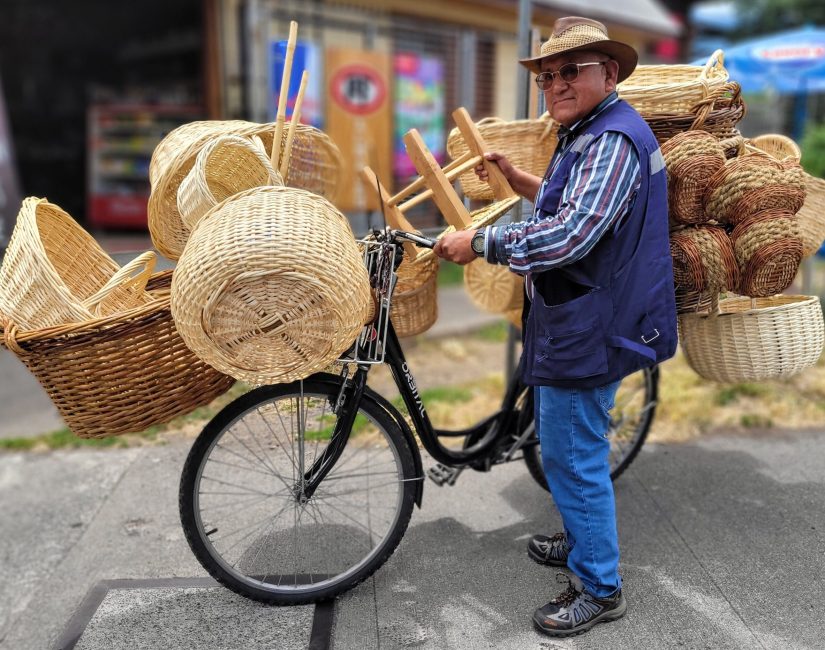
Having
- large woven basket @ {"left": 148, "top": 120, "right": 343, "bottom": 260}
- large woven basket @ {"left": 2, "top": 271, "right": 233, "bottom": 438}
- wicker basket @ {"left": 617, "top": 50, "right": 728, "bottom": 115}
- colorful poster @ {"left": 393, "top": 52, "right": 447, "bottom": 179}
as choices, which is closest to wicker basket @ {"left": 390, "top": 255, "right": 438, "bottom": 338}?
large woven basket @ {"left": 148, "top": 120, "right": 343, "bottom": 260}

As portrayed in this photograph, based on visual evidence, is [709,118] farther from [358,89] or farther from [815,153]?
[815,153]

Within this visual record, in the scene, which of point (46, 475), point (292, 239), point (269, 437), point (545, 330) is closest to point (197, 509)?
point (269, 437)

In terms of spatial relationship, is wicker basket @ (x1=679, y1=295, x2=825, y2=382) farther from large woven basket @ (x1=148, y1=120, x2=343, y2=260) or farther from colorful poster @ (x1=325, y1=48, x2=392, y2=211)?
colorful poster @ (x1=325, y1=48, x2=392, y2=211)

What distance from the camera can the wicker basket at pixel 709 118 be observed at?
2.85 m

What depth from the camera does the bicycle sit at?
266cm

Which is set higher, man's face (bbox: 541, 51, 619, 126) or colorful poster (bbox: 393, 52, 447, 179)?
colorful poster (bbox: 393, 52, 447, 179)

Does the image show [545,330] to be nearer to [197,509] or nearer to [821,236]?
[197,509]

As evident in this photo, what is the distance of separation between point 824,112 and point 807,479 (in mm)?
16929

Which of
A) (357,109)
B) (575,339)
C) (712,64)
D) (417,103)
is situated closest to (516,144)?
(712,64)

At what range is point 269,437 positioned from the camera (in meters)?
2.86

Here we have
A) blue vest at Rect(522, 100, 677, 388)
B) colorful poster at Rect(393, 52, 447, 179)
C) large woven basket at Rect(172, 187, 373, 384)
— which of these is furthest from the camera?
colorful poster at Rect(393, 52, 447, 179)

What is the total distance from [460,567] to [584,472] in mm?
782

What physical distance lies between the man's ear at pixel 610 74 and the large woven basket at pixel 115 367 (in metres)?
1.60

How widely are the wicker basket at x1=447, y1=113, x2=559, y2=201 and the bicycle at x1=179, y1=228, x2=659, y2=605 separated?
2.73ft
